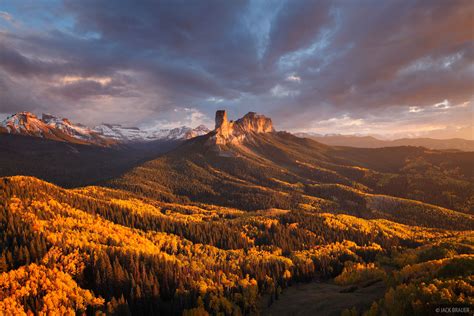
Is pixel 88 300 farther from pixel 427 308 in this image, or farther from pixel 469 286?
pixel 469 286

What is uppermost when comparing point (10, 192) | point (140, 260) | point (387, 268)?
point (10, 192)

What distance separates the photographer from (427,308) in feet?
201

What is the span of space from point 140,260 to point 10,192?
120 metres

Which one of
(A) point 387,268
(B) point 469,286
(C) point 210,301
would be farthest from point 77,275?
(A) point 387,268

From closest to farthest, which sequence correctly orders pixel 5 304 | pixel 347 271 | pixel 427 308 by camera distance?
1. pixel 427 308
2. pixel 5 304
3. pixel 347 271

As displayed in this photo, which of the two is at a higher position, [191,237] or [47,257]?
[47,257]

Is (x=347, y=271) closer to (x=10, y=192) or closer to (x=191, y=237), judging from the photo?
(x=191, y=237)

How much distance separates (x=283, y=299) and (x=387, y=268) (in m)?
71.6

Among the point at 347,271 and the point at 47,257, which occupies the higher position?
the point at 47,257

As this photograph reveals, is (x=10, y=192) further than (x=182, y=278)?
Yes

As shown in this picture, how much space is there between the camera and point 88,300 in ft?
315

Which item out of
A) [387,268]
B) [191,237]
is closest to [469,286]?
[387,268]

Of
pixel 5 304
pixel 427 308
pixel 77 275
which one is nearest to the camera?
pixel 427 308

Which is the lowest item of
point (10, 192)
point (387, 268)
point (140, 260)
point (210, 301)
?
point (387, 268)
